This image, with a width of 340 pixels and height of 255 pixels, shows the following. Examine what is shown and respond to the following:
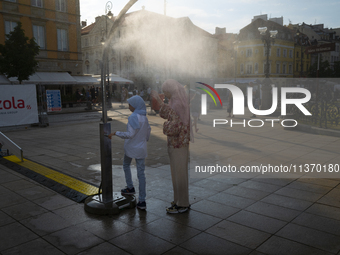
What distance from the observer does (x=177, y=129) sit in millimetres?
4207

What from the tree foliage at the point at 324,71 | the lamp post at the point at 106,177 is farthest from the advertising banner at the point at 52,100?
the tree foliage at the point at 324,71

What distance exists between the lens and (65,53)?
99.2ft

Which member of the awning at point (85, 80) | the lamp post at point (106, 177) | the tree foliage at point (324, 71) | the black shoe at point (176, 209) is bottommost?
the black shoe at point (176, 209)

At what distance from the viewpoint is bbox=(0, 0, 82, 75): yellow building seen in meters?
26.7

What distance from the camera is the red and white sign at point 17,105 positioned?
13.0 m

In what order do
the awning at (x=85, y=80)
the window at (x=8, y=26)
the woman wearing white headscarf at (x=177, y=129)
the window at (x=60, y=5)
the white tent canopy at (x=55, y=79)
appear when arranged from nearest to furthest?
the woman wearing white headscarf at (x=177, y=129)
the white tent canopy at (x=55, y=79)
the window at (x=8, y=26)
the awning at (x=85, y=80)
the window at (x=60, y=5)

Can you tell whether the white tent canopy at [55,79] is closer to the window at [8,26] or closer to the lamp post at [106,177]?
the window at [8,26]

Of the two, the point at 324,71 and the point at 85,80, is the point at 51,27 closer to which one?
the point at 85,80

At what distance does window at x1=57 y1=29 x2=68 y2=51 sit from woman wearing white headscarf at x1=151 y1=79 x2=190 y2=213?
1133 inches

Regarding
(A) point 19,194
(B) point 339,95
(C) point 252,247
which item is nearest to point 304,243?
(C) point 252,247

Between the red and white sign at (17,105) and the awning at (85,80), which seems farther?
the awning at (85,80)

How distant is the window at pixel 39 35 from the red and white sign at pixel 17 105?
54.8 ft

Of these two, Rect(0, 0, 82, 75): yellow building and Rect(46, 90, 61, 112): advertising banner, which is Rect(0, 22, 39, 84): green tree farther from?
Rect(0, 0, 82, 75): yellow building

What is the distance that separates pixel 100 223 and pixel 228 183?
253cm
